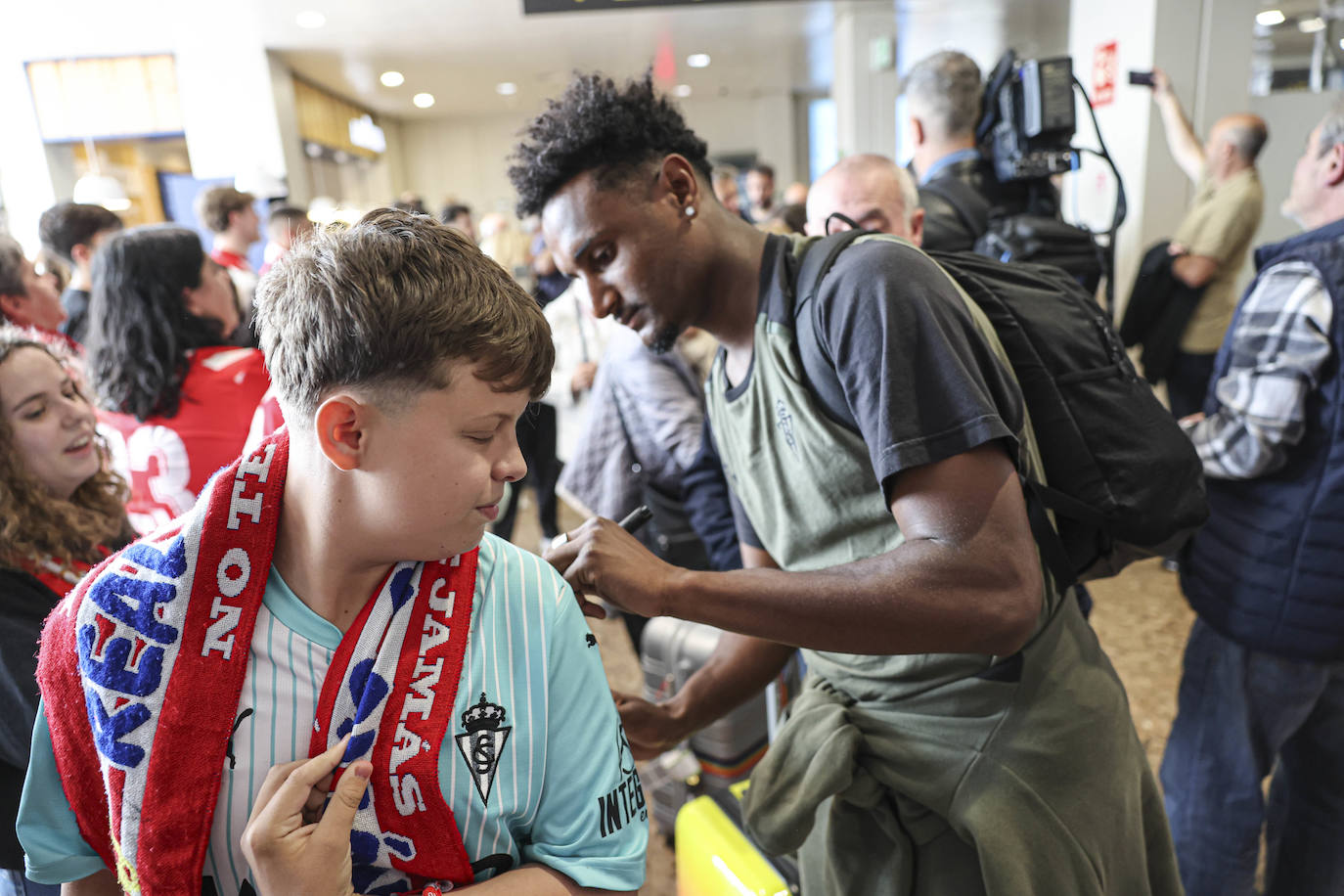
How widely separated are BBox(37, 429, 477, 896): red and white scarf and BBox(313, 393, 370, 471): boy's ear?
134 mm

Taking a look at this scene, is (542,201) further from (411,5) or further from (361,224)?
(411,5)

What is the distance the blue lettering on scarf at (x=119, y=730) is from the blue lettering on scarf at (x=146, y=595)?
7cm

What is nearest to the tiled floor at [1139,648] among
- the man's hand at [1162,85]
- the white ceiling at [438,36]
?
the man's hand at [1162,85]

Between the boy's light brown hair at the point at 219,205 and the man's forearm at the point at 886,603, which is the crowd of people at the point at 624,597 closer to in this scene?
the man's forearm at the point at 886,603

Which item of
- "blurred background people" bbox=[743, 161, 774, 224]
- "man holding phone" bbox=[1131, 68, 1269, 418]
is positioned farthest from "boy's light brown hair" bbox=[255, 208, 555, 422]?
"blurred background people" bbox=[743, 161, 774, 224]

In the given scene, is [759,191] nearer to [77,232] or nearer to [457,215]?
[457,215]

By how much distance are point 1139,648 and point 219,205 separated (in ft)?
14.4

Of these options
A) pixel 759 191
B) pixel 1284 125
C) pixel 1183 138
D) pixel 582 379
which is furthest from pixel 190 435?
pixel 1284 125

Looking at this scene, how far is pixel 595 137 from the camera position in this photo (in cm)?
117

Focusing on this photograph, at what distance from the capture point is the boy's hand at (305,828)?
68 centimetres

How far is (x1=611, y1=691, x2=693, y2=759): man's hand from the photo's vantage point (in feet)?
3.73

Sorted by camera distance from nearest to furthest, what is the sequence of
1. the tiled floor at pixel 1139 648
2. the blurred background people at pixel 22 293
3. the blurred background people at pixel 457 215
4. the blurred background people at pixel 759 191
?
the tiled floor at pixel 1139 648 → the blurred background people at pixel 22 293 → the blurred background people at pixel 457 215 → the blurred background people at pixel 759 191

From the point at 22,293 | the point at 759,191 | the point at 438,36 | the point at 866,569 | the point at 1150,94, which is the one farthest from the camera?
the point at 438,36

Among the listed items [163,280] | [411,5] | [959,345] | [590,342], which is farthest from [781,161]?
[959,345]
